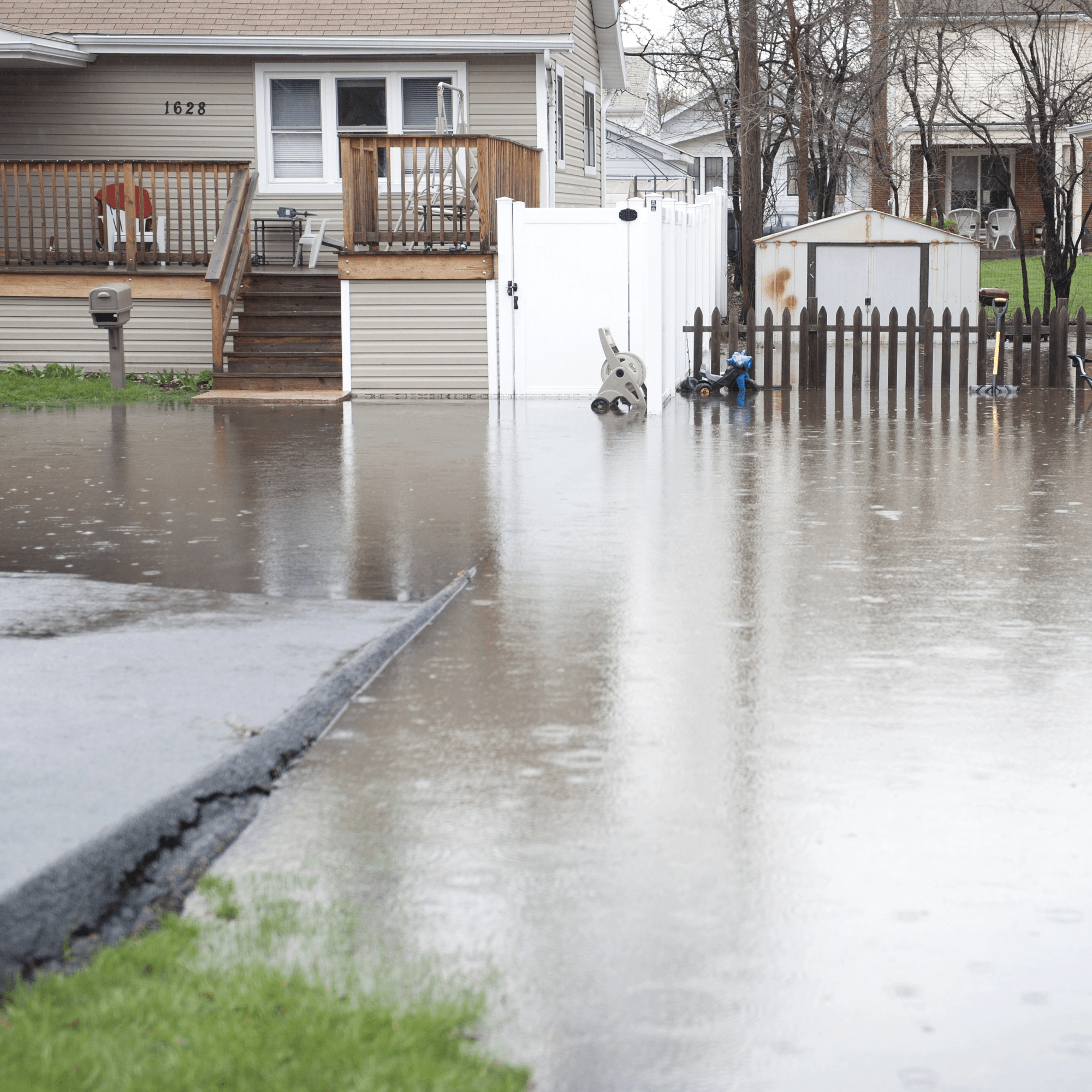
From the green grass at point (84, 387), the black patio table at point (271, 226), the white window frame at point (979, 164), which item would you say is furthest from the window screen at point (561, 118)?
the white window frame at point (979, 164)

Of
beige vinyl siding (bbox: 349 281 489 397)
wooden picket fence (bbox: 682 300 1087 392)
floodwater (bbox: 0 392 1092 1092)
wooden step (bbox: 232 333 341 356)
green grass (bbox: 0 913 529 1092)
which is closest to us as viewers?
green grass (bbox: 0 913 529 1092)

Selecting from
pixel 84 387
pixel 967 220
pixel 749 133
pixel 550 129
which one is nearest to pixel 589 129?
pixel 749 133

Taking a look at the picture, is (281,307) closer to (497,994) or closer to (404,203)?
(404,203)

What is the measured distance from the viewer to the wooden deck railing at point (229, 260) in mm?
19078

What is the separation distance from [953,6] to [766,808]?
Answer: 29.4 metres

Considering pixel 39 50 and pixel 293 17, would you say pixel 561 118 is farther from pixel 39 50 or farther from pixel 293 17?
pixel 39 50

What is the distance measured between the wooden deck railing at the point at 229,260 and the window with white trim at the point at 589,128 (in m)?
8.28

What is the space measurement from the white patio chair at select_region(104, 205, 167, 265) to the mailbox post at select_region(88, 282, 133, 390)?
2.56 ft

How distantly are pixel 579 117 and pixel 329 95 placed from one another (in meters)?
5.56

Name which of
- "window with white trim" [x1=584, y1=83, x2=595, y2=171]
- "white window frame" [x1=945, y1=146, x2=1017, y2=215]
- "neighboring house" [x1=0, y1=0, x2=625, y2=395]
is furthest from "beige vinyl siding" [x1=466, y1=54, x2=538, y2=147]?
"white window frame" [x1=945, y1=146, x2=1017, y2=215]

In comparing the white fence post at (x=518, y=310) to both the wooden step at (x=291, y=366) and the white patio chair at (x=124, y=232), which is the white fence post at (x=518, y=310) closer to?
the wooden step at (x=291, y=366)

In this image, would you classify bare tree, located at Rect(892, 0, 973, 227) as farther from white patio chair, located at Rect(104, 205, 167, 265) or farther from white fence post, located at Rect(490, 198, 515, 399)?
white patio chair, located at Rect(104, 205, 167, 265)

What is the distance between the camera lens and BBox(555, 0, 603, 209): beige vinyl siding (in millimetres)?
24891

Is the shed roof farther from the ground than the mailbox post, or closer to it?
farther from the ground
